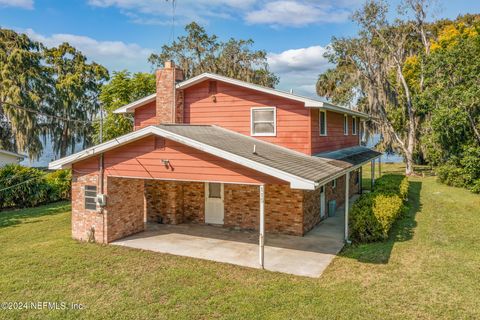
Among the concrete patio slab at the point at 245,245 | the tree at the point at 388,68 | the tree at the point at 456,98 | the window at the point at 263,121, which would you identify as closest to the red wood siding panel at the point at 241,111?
the window at the point at 263,121

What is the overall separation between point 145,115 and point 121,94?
8994 mm

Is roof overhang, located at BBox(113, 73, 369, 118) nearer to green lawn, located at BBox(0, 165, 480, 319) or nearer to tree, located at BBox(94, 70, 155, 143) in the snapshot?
green lawn, located at BBox(0, 165, 480, 319)

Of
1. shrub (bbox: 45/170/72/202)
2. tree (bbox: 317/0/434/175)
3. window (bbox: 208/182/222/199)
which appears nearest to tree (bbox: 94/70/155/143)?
shrub (bbox: 45/170/72/202)

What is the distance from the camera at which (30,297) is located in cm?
696

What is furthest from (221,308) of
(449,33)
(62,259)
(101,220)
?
(449,33)

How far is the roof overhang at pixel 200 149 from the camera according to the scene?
7.98 metres

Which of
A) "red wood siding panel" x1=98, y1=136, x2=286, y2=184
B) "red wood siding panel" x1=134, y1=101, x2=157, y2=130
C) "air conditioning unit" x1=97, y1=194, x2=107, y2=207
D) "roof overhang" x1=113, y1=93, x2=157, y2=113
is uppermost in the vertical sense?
"roof overhang" x1=113, y1=93, x2=157, y2=113

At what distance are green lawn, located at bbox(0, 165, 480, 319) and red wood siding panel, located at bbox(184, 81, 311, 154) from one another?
4.56m

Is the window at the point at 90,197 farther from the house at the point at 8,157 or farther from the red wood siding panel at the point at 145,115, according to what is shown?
the house at the point at 8,157

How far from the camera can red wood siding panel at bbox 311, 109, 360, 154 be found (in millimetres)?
12734

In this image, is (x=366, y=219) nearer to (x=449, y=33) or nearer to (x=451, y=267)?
(x=451, y=267)

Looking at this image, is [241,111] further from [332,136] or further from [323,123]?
[332,136]

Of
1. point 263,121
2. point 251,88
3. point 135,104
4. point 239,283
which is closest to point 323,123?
point 263,121

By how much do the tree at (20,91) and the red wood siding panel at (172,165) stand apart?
21.5m
